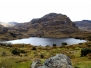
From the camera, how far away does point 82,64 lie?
2977 cm

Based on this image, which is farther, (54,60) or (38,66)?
(38,66)

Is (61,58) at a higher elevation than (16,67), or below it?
higher

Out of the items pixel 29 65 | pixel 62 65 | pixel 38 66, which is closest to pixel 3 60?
pixel 29 65

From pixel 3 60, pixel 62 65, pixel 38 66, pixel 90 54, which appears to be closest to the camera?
pixel 62 65

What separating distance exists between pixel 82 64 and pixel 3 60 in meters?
13.4

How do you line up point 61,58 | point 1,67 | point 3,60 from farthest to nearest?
point 3,60
point 1,67
point 61,58

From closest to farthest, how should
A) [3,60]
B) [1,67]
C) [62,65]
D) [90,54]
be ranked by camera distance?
[62,65]
[1,67]
[3,60]
[90,54]

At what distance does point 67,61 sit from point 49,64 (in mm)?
2376

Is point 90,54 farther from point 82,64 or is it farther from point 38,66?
point 38,66

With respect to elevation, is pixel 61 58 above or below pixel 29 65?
above

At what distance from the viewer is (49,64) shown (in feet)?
76.2

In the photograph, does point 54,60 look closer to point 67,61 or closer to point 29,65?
point 67,61

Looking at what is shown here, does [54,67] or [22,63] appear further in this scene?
[22,63]

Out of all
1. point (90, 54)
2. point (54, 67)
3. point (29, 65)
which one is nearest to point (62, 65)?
point (54, 67)
